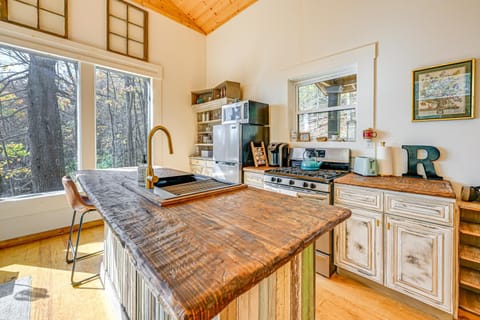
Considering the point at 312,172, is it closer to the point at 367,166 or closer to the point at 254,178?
the point at 367,166

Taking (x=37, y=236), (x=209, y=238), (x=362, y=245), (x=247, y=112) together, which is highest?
(x=247, y=112)

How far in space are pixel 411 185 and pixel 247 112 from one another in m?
2.06

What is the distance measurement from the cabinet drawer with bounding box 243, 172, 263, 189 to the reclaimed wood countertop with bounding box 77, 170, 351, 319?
154 cm

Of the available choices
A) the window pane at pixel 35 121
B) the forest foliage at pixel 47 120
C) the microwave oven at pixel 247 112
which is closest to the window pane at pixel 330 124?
the microwave oven at pixel 247 112

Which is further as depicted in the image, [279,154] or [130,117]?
[130,117]

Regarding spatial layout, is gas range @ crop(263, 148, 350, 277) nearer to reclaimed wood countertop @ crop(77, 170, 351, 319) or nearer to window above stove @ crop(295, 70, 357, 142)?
window above stove @ crop(295, 70, 357, 142)

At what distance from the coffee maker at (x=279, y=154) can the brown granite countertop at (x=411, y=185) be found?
1.05 m

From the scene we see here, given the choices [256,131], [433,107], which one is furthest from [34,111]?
[433,107]

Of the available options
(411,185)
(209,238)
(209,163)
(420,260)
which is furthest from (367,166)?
(209,163)

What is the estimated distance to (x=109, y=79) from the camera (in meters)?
3.40

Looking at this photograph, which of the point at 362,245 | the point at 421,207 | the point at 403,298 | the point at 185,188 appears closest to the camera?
the point at 185,188

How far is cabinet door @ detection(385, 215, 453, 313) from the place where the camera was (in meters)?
1.48

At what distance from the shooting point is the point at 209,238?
697 millimetres

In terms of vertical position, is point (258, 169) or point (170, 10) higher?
Answer: point (170, 10)
